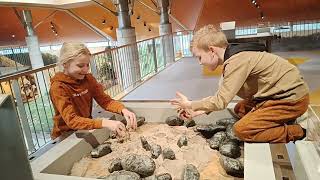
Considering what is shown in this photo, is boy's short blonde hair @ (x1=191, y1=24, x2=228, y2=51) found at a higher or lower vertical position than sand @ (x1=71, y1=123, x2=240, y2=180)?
higher

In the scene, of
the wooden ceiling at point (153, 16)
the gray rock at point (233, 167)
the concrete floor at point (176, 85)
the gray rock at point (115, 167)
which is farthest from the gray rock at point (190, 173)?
the wooden ceiling at point (153, 16)

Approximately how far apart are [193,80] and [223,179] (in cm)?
307

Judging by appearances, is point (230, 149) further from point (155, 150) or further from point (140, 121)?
point (140, 121)

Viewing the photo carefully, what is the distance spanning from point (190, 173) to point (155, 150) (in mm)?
414

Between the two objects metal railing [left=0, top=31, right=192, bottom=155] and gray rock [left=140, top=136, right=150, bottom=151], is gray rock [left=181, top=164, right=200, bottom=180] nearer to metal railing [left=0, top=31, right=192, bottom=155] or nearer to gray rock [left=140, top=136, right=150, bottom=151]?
gray rock [left=140, top=136, right=150, bottom=151]

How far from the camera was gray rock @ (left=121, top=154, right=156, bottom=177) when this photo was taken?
5.39ft

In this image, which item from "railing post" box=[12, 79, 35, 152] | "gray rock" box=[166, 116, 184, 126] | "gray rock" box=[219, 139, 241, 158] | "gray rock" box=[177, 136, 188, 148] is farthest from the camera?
"railing post" box=[12, 79, 35, 152]

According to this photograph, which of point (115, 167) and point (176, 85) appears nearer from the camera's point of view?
point (115, 167)

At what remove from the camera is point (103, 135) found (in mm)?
2164

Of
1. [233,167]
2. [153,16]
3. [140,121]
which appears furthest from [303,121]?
[153,16]

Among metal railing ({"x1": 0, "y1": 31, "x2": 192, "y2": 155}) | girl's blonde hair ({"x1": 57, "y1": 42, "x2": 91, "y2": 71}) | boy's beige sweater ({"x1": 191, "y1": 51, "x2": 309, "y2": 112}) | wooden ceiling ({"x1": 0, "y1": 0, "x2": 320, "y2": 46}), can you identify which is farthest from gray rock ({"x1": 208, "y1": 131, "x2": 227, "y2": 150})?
wooden ceiling ({"x1": 0, "y1": 0, "x2": 320, "y2": 46})

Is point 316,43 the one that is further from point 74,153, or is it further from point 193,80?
point 74,153

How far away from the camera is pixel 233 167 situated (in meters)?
1.53

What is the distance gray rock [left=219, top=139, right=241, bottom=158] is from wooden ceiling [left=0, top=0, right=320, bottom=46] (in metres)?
8.15
